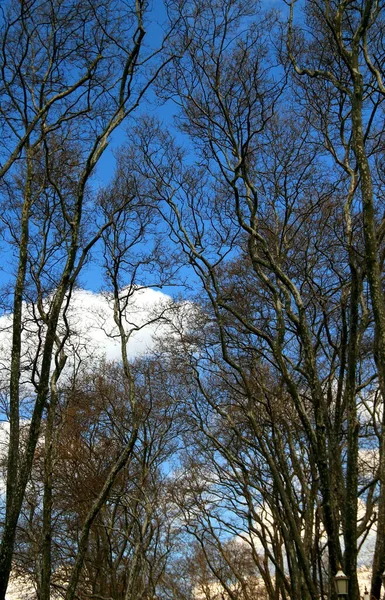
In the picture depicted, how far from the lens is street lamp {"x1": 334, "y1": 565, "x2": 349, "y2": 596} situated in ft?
26.7

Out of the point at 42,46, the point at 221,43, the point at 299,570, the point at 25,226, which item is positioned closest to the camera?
the point at 25,226

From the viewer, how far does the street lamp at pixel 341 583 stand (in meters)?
8.14

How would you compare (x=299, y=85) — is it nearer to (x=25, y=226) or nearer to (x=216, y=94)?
(x=216, y=94)

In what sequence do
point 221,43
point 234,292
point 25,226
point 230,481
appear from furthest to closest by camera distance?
point 230,481
point 234,292
point 221,43
point 25,226

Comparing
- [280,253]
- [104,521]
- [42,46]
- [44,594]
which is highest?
[42,46]

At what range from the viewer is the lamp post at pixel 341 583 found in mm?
8138

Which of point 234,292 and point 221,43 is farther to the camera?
point 234,292

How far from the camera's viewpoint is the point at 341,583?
27.0 feet

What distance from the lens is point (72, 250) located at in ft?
28.8

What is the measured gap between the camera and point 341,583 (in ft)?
27.0

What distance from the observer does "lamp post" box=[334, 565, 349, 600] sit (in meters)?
8.14

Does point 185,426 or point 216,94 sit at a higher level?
point 216,94

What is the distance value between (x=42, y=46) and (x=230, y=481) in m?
12.6

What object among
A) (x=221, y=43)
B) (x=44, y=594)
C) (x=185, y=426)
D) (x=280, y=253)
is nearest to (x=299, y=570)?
(x=44, y=594)
